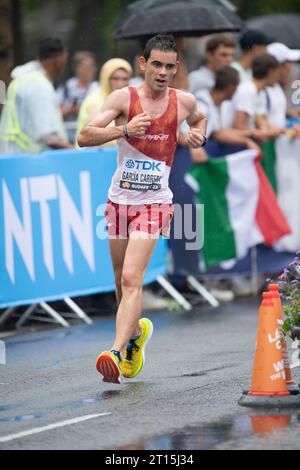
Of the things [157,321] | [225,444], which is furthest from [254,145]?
[225,444]

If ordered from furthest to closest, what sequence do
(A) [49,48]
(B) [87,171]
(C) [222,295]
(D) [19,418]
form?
(C) [222,295], (A) [49,48], (B) [87,171], (D) [19,418]

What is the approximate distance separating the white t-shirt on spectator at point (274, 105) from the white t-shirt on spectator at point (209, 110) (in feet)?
3.68

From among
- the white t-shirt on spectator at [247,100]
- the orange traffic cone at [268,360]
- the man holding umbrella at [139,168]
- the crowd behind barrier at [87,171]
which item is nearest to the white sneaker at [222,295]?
the crowd behind barrier at [87,171]

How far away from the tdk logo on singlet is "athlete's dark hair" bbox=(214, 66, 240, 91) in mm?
5295

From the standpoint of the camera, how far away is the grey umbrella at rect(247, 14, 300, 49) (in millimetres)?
20891

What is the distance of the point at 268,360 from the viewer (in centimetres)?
806

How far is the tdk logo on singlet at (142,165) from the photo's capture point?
919cm

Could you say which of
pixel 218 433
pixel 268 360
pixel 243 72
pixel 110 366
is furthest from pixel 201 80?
pixel 218 433

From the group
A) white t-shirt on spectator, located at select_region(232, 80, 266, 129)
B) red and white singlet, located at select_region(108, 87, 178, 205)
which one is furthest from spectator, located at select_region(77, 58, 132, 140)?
red and white singlet, located at select_region(108, 87, 178, 205)

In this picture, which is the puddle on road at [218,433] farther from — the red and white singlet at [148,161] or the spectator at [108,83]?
the spectator at [108,83]

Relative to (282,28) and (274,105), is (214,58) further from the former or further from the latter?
(282,28)

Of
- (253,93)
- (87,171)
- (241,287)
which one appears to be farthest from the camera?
(253,93)

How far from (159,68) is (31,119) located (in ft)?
13.9
